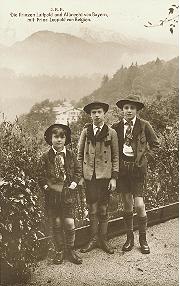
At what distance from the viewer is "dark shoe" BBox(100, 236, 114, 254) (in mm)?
2862

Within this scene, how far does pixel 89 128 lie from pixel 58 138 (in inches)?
8.6

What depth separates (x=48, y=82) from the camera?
9.29 feet

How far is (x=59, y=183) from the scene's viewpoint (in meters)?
2.80

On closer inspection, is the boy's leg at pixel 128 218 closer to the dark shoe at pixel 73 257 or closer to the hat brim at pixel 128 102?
the dark shoe at pixel 73 257

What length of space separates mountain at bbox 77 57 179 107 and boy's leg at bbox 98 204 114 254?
715 mm

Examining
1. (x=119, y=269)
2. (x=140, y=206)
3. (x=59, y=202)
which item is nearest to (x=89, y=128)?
(x=59, y=202)

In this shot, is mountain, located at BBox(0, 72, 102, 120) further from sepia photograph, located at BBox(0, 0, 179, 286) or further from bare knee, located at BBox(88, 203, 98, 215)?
bare knee, located at BBox(88, 203, 98, 215)

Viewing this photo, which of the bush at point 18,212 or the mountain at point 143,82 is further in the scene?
the mountain at point 143,82

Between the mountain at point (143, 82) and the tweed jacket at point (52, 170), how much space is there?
39 cm

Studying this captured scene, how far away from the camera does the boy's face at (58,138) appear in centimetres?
280

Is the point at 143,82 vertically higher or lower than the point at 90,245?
higher

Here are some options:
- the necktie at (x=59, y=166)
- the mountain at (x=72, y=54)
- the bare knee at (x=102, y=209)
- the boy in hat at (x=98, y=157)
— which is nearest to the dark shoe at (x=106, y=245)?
the boy in hat at (x=98, y=157)

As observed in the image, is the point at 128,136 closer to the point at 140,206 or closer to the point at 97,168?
the point at 97,168

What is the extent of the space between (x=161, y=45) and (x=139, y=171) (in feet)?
2.91
